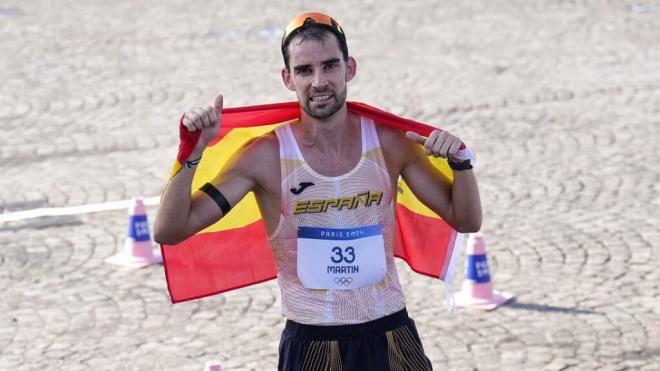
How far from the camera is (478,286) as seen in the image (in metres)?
9.29

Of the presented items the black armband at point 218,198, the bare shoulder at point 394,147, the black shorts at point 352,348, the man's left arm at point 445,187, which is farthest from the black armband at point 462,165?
the black armband at point 218,198

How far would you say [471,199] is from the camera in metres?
5.68

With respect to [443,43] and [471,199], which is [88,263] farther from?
[443,43]

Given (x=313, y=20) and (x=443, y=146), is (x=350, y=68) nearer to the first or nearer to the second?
(x=313, y=20)

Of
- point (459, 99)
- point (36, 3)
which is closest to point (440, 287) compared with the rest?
point (459, 99)

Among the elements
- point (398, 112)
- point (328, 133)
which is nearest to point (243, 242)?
point (328, 133)

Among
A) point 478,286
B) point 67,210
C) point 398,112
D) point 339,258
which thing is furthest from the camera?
point 398,112

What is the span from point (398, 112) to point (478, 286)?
5.19m

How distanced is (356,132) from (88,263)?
497 centimetres

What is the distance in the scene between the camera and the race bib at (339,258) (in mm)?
5691

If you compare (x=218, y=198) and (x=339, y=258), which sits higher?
(x=218, y=198)

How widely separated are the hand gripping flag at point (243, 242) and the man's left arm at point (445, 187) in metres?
0.15

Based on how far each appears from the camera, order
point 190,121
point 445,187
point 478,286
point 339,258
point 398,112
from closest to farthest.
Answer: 1. point 190,121
2. point 339,258
3. point 445,187
4. point 478,286
5. point 398,112

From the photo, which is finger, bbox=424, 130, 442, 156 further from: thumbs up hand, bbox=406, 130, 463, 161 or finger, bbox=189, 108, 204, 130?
finger, bbox=189, 108, 204, 130
